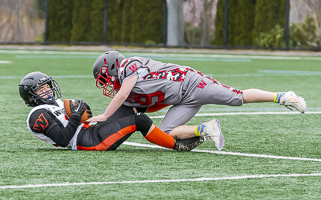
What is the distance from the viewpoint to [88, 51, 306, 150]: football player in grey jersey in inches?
237

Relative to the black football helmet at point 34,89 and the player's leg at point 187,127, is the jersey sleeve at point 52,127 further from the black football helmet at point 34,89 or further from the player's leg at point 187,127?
the player's leg at point 187,127

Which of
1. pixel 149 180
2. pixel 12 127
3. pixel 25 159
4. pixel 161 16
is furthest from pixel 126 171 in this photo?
pixel 161 16

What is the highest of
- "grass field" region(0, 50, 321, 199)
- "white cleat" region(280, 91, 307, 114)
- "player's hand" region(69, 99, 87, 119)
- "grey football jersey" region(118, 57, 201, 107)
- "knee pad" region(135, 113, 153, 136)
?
"grey football jersey" region(118, 57, 201, 107)

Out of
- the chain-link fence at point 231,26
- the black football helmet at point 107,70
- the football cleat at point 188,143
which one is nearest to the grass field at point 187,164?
the football cleat at point 188,143

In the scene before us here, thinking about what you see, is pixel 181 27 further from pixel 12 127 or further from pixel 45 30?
pixel 12 127

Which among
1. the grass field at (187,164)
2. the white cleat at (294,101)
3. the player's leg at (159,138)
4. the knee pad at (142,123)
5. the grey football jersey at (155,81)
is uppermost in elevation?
the grey football jersey at (155,81)

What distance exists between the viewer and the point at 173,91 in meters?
6.10

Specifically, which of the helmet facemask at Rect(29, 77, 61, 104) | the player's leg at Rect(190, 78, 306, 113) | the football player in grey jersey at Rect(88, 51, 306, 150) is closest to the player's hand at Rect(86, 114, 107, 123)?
the football player in grey jersey at Rect(88, 51, 306, 150)

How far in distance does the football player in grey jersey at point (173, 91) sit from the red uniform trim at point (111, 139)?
38cm

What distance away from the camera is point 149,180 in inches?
186

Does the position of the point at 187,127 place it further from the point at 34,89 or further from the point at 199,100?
the point at 34,89

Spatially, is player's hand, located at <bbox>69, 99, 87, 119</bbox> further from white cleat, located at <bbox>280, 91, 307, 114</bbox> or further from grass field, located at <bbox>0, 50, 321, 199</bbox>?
white cleat, located at <bbox>280, 91, 307, 114</bbox>

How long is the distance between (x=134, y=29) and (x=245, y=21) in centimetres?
452

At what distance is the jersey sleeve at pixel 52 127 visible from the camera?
5809 millimetres
